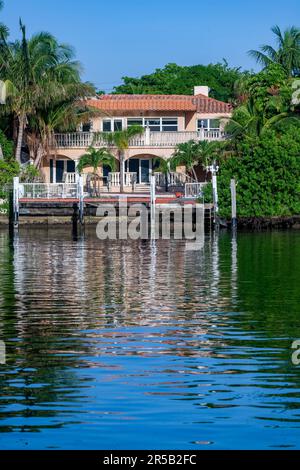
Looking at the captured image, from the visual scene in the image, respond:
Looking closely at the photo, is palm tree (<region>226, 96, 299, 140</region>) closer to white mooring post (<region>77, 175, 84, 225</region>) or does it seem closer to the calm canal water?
white mooring post (<region>77, 175, 84, 225</region>)

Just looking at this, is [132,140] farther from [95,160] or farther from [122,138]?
[95,160]

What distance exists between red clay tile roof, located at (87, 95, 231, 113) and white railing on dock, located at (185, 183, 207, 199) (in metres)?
12.2

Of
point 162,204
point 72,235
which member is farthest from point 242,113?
point 72,235

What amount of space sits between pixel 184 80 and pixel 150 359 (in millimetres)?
96175

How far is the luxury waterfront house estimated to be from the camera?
235 feet

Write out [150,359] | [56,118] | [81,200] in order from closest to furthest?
[150,359] → [81,200] → [56,118]

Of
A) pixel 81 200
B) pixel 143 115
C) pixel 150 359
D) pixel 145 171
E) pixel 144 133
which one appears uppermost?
pixel 143 115

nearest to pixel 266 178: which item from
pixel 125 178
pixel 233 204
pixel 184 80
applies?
pixel 233 204

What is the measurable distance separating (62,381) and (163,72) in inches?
3879

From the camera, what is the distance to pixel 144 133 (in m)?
71.9

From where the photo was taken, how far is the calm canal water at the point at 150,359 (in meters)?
14.2

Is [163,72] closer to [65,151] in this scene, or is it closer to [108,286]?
[65,151]
